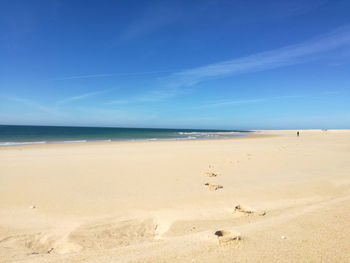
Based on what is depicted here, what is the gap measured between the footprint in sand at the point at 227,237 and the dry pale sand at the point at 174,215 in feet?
0.05

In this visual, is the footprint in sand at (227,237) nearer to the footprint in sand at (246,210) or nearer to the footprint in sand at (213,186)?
the footprint in sand at (246,210)

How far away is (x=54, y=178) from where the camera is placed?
6801 millimetres

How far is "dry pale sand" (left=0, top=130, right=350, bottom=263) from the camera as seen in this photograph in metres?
2.41

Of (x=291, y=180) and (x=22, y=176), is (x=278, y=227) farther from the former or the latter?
(x=22, y=176)

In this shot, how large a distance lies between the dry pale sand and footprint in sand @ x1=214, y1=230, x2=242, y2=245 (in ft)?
0.05

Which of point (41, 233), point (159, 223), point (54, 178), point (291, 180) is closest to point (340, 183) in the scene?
point (291, 180)

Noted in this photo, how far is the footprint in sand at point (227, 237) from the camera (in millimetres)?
2570

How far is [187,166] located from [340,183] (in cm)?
522

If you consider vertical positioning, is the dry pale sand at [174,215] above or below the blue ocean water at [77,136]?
below

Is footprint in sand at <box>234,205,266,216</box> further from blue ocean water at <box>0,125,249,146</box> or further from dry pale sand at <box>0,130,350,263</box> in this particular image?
blue ocean water at <box>0,125,249,146</box>

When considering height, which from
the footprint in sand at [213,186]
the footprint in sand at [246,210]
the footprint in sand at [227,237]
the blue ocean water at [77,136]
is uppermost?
the blue ocean water at [77,136]

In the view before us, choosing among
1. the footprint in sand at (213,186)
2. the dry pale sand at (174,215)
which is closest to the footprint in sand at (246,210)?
the dry pale sand at (174,215)

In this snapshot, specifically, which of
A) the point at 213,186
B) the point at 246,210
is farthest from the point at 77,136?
the point at 246,210

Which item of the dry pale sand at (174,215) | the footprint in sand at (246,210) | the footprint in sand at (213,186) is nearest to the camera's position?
the dry pale sand at (174,215)
